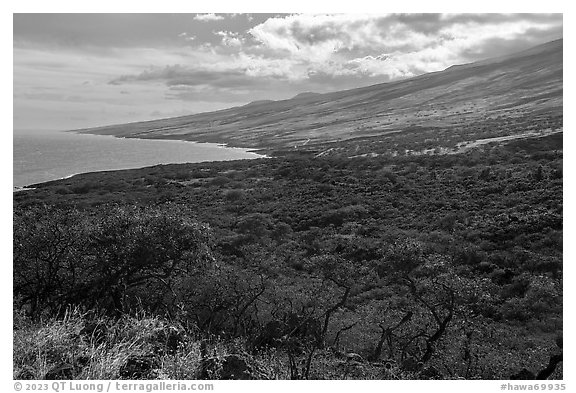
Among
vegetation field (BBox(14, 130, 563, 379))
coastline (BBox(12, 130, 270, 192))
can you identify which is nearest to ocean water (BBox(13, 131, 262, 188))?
coastline (BBox(12, 130, 270, 192))

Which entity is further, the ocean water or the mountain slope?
the mountain slope

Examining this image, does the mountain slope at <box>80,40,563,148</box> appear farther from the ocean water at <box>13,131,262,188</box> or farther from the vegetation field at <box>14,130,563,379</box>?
the vegetation field at <box>14,130,563,379</box>

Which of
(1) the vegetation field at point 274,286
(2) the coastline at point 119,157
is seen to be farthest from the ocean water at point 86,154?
(1) the vegetation field at point 274,286

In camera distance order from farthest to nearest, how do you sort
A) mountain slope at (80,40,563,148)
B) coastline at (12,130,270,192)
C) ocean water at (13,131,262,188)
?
1. mountain slope at (80,40,563,148)
2. coastline at (12,130,270,192)
3. ocean water at (13,131,262,188)

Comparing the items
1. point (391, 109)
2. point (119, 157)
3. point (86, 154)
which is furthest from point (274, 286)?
point (391, 109)

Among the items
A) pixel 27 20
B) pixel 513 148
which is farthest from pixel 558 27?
pixel 513 148

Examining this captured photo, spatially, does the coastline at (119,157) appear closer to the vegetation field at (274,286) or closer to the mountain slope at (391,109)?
the vegetation field at (274,286)

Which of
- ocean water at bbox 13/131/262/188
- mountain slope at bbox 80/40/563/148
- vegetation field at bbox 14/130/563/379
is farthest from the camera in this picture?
mountain slope at bbox 80/40/563/148

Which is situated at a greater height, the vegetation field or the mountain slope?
the mountain slope
